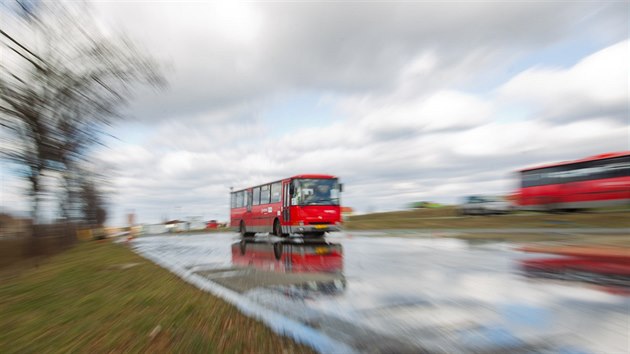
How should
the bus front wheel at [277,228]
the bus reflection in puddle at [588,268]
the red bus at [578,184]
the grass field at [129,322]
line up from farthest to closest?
1. the bus front wheel at [277,228]
2. the red bus at [578,184]
3. the bus reflection in puddle at [588,268]
4. the grass field at [129,322]

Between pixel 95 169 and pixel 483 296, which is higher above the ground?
pixel 95 169

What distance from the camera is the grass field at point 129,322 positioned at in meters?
4.28

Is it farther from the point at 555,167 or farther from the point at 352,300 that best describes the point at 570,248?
the point at 555,167

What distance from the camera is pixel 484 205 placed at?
35.6m

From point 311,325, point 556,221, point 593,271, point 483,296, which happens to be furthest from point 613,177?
point 311,325

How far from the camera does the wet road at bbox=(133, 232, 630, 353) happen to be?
3.83 m

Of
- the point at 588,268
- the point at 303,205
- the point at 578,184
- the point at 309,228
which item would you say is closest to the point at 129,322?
the point at 588,268

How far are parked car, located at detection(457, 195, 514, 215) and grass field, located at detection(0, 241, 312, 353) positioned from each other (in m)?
30.7

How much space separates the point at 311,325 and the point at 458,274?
4000 mm

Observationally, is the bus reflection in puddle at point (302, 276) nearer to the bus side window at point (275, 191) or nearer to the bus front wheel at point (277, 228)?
the bus front wheel at point (277, 228)

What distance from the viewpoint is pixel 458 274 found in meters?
7.74

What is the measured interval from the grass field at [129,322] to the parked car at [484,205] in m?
30.7

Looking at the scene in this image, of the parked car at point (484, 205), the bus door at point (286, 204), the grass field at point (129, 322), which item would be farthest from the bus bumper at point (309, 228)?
the parked car at point (484, 205)

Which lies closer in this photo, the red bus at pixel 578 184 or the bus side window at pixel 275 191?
the red bus at pixel 578 184
